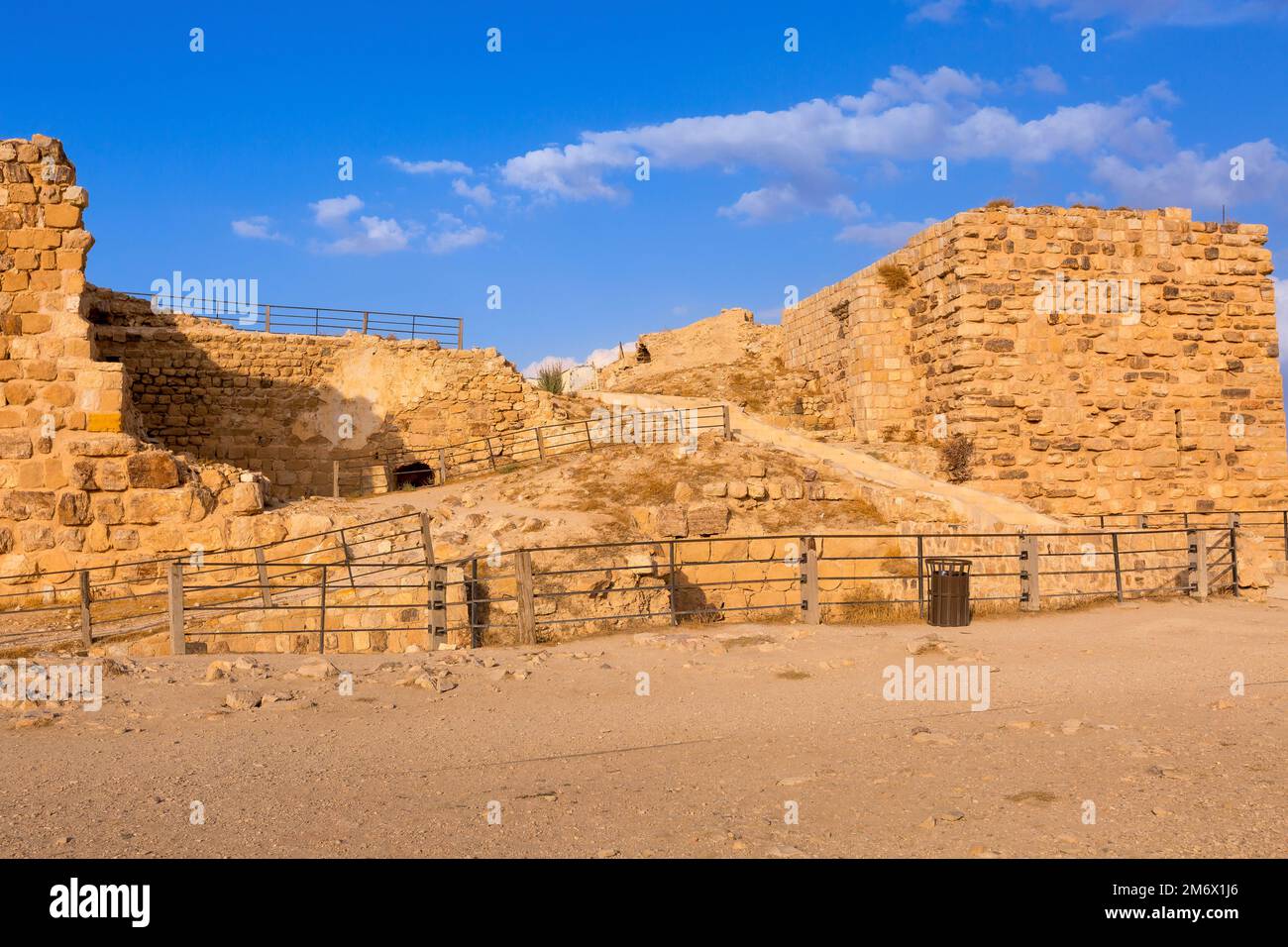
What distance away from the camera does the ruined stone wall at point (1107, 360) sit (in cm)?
1870

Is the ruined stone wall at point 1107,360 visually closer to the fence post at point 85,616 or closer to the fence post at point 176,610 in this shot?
the fence post at point 176,610

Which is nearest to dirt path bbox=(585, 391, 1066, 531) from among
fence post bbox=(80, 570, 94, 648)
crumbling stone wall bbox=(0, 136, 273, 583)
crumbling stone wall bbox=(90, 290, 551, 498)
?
crumbling stone wall bbox=(90, 290, 551, 498)

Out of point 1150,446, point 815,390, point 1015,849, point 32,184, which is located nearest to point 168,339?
point 32,184

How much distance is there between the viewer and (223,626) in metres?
12.0

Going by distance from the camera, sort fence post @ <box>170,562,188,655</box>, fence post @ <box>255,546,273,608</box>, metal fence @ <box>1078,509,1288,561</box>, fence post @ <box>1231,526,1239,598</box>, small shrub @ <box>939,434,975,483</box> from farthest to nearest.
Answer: small shrub @ <box>939,434,975,483</box>, metal fence @ <box>1078,509,1288,561</box>, fence post @ <box>1231,526,1239,598</box>, fence post @ <box>255,546,273,608</box>, fence post @ <box>170,562,188,655</box>

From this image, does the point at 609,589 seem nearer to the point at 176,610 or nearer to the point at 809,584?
the point at 809,584

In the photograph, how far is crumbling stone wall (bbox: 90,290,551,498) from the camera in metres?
22.0

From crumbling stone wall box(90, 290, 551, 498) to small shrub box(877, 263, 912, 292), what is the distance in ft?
27.4

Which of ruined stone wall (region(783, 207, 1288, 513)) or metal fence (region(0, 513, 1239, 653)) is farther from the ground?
ruined stone wall (region(783, 207, 1288, 513))

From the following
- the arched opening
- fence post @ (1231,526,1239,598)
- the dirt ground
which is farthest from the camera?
the arched opening

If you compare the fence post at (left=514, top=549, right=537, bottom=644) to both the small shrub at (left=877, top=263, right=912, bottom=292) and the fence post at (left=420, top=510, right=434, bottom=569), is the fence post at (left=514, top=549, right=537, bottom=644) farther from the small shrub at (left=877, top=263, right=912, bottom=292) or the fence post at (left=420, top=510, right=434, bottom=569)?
the small shrub at (left=877, top=263, right=912, bottom=292)

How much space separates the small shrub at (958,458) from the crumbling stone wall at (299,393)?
9493 millimetres

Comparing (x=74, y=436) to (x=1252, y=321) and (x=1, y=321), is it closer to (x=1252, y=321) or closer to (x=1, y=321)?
(x=1, y=321)

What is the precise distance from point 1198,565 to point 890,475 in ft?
19.3
